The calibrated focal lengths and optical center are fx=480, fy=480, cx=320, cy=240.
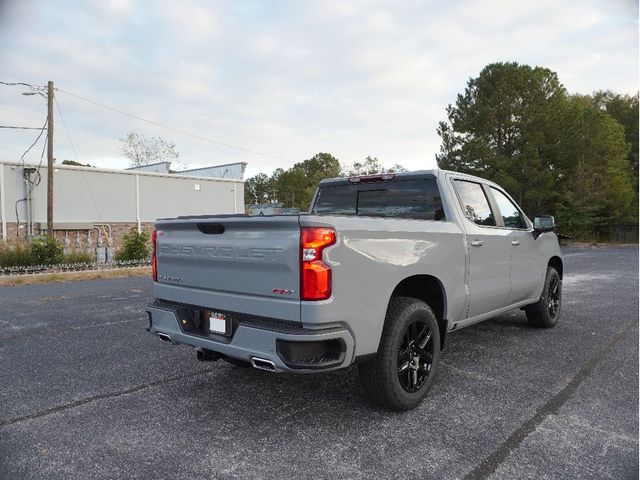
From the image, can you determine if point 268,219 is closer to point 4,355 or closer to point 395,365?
point 395,365

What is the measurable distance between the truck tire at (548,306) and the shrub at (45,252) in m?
14.4

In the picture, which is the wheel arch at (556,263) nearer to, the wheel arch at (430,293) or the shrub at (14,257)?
the wheel arch at (430,293)

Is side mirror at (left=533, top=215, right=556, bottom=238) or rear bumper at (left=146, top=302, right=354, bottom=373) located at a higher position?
side mirror at (left=533, top=215, right=556, bottom=238)

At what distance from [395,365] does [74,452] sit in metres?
2.13

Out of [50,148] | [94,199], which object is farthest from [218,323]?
[94,199]

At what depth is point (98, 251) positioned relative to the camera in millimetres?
17016

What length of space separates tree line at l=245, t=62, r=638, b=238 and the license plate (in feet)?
93.3

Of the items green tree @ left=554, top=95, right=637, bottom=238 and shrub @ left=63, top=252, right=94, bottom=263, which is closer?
shrub @ left=63, top=252, right=94, bottom=263

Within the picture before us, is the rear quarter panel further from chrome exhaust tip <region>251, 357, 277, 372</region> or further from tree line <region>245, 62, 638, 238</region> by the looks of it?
tree line <region>245, 62, 638, 238</region>

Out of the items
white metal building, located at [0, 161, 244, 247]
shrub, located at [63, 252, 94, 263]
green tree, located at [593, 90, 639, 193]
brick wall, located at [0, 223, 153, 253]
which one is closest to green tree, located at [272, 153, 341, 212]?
green tree, located at [593, 90, 639, 193]

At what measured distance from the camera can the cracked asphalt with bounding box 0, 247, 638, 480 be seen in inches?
110

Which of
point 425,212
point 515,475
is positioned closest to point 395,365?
point 515,475

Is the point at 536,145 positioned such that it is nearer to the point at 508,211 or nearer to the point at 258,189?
the point at 508,211

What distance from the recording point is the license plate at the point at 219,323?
3322 mm
